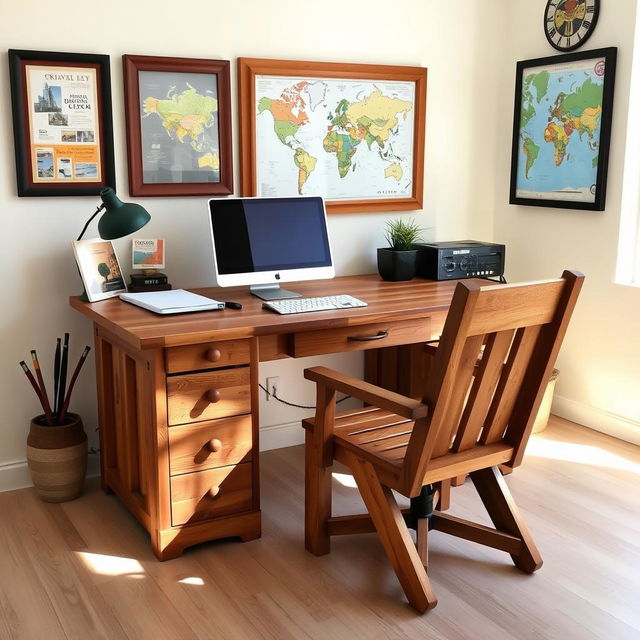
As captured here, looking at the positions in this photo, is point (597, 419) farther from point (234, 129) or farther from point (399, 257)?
point (234, 129)

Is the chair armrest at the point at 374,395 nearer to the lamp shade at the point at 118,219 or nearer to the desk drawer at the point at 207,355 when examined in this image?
the desk drawer at the point at 207,355

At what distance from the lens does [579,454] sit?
11.1 ft

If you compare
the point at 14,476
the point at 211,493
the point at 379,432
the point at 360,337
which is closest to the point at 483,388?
the point at 379,432

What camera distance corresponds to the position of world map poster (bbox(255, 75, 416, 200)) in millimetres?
3264

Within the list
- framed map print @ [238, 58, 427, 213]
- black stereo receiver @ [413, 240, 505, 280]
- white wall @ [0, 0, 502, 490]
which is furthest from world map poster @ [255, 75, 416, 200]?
black stereo receiver @ [413, 240, 505, 280]

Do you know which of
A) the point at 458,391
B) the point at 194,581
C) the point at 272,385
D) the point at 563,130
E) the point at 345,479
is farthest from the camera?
the point at 563,130

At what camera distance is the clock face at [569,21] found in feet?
11.3

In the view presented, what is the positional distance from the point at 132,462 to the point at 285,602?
78 centimetres

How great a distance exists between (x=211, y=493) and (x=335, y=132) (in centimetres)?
164

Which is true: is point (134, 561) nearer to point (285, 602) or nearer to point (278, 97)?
point (285, 602)

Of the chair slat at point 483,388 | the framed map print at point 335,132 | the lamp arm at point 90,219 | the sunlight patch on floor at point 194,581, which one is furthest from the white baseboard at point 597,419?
the lamp arm at point 90,219

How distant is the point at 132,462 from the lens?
2750mm

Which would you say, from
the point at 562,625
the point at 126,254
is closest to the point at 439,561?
the point at 562,625

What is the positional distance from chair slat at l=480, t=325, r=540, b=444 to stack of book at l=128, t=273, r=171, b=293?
1327 millimetres
